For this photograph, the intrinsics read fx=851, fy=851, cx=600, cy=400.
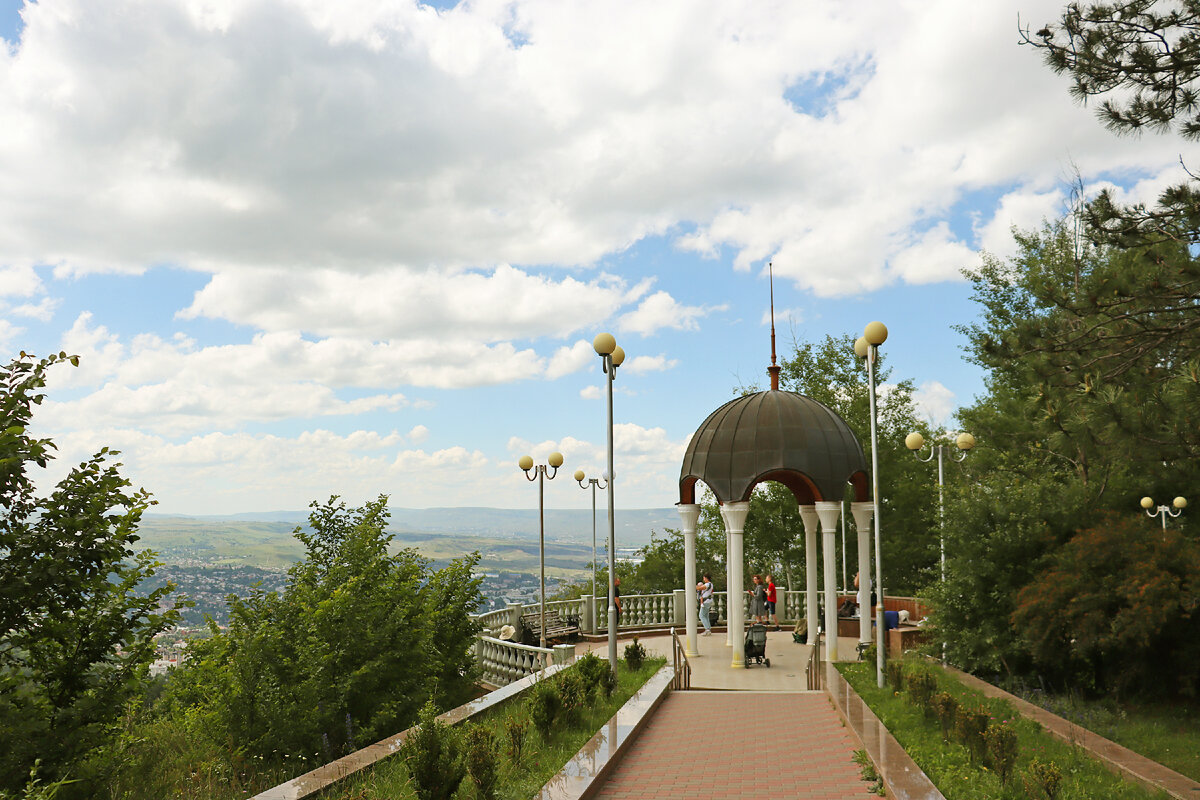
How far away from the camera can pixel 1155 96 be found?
37.6 feet

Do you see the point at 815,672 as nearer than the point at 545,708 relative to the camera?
No

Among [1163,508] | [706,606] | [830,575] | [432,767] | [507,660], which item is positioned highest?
[1163,508]

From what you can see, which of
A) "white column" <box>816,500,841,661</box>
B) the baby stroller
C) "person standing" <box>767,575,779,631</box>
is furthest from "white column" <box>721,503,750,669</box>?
"person standing" <box>767,575,779,631</box>

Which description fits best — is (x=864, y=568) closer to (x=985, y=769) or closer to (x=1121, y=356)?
(x=1121, y=356)

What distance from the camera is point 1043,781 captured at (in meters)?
7.38

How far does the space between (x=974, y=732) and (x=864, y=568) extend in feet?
34.0

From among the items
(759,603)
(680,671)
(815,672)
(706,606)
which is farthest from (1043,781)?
(759,603)

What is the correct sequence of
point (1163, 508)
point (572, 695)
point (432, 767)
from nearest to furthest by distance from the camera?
point (432, 767)
point (572, 695)
point (1163, 508)

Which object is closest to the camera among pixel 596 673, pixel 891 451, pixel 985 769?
pixel 985 769

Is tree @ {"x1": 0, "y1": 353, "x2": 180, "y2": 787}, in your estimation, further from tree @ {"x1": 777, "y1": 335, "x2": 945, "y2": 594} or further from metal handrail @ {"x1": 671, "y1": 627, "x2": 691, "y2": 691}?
tree @ {"x1": 777, "y1": 335, "x2": 945, "y2": 594}

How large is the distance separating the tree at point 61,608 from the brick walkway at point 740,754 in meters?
4.75

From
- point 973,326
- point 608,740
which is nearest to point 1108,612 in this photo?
point 608,740

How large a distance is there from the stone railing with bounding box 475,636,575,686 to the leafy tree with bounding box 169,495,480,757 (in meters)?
2.00

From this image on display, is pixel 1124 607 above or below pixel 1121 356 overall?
below
